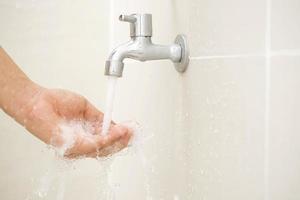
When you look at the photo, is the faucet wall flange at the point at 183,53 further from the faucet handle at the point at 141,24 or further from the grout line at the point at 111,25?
the grout line at the point at 111,25

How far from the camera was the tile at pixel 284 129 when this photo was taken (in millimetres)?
431

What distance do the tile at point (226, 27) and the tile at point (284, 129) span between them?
0.05 m

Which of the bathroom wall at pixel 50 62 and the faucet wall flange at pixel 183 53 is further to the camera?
the bathroom wall at pixel 50 62

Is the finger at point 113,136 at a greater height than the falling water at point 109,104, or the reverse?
the falling water at point 109,104

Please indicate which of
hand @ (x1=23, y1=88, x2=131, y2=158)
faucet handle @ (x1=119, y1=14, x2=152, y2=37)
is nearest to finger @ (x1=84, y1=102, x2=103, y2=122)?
hand @ (x1=23, y1=88, x2=131, y2=158)

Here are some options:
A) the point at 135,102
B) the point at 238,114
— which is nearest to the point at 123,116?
the point at 135,102

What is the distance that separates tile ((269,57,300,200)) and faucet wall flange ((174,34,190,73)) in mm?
271

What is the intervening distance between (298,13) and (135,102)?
608mm

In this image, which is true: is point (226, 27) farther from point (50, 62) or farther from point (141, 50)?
point (50, 62)

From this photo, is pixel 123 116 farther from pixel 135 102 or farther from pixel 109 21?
pixel 109 21

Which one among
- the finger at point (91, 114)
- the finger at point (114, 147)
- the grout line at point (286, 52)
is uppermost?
the grout line at point (286, 52)

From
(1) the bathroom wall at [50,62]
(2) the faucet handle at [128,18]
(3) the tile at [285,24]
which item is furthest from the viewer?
(1) the bathroom wall at [50,62]

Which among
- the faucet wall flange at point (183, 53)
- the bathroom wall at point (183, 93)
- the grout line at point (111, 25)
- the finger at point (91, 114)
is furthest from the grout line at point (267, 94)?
the grout line at point (111, 25)

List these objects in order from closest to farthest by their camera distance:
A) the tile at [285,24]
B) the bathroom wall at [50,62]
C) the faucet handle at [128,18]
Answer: the tile at [285,24] → the faucet handle at [128,18] → the bathroom wall at [50,62]
